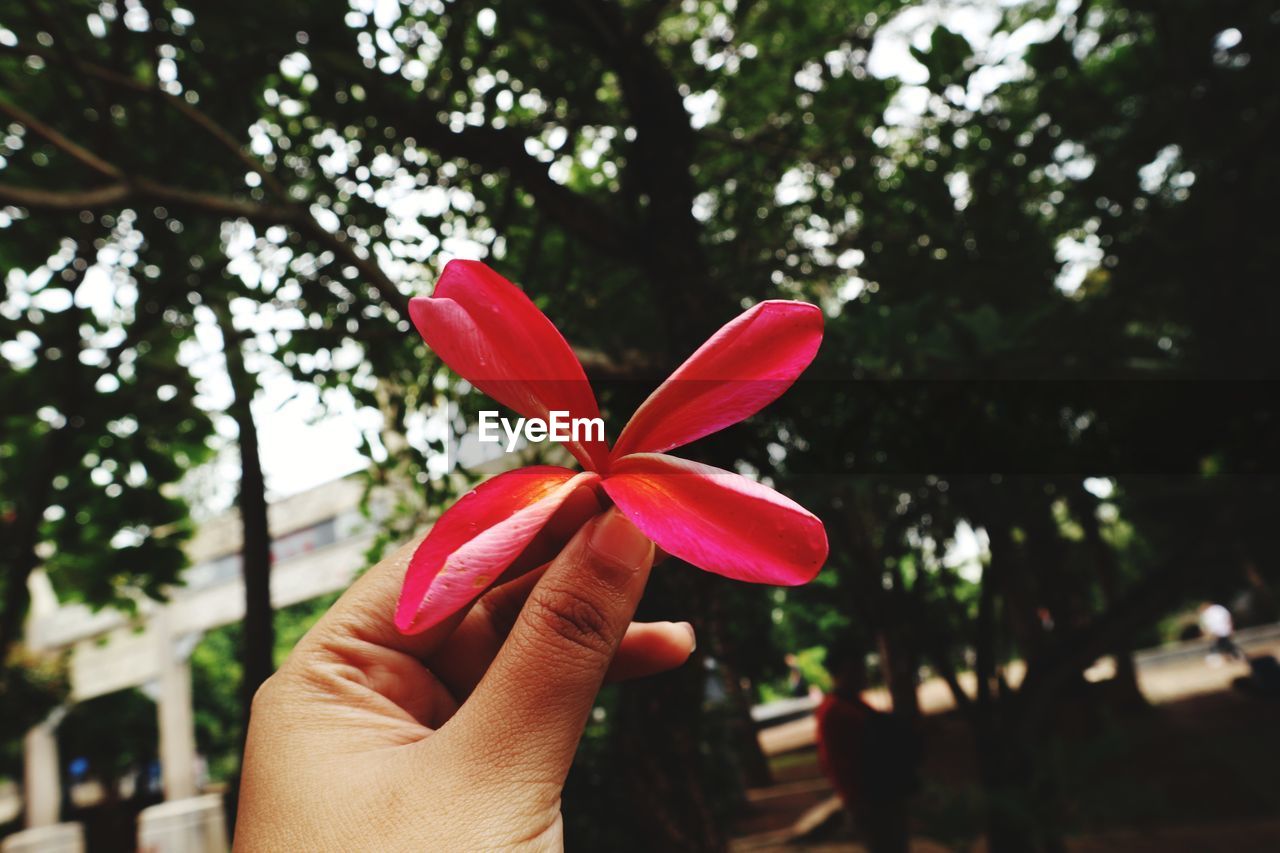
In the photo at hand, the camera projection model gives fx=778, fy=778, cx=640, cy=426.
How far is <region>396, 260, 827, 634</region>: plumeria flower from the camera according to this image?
56 centimetres

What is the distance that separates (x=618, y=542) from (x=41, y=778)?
74.0ft

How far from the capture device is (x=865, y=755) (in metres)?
3.51

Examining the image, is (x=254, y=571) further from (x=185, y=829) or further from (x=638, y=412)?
(x=638, y=412)

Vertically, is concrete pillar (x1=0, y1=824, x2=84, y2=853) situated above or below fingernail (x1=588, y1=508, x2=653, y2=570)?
below

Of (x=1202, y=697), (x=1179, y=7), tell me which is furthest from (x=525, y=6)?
(x=1202, y=697)

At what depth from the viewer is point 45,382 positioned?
3609 millimetres

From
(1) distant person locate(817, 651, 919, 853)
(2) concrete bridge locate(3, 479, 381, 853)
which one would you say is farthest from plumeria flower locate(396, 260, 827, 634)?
(2) concrete bridge locate(3, 479, 381, 853)

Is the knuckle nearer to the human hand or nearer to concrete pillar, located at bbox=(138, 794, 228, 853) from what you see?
the human hand

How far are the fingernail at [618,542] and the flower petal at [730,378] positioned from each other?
169 millimetres

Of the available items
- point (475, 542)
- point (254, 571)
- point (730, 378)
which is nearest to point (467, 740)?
point (475, 542)

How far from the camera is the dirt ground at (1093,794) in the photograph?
3.25m

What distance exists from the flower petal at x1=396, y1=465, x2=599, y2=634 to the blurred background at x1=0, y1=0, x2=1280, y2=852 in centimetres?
127

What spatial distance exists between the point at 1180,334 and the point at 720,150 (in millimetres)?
2435

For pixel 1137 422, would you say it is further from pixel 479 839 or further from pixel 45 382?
pixel 45 382
